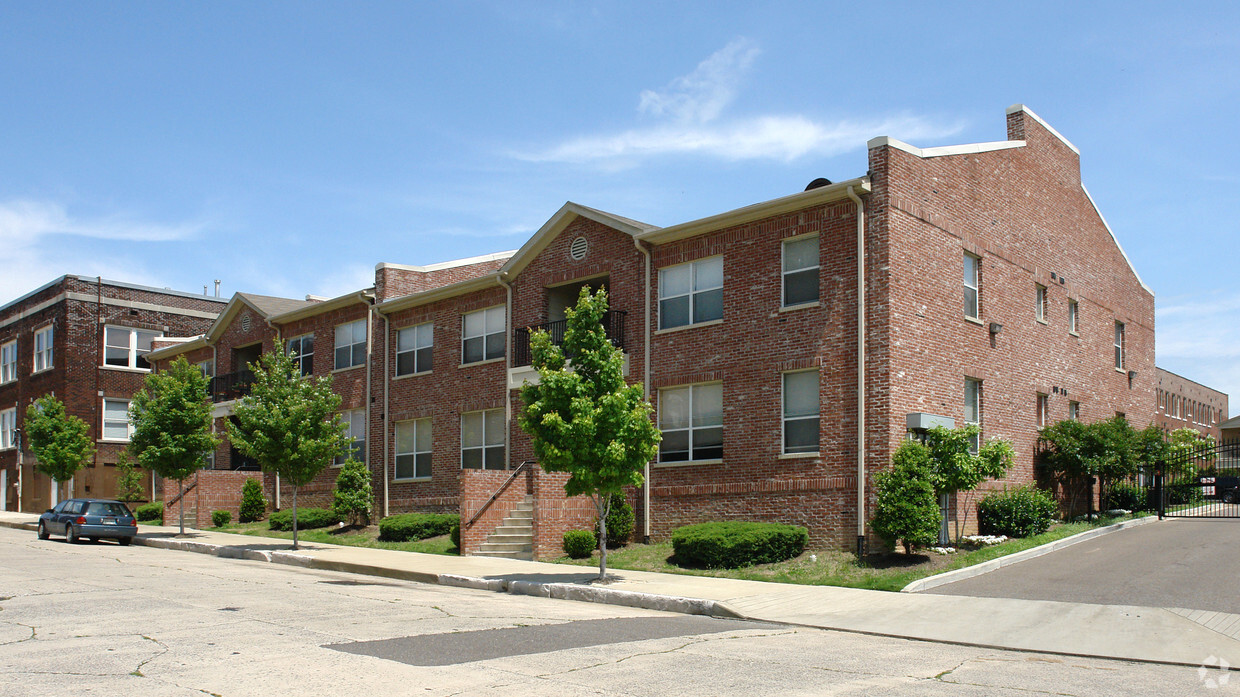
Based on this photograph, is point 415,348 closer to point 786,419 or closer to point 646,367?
point 646,367

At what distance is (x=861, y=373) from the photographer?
1952 cm

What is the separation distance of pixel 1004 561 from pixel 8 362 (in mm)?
49669

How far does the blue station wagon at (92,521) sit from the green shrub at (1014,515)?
21.9m

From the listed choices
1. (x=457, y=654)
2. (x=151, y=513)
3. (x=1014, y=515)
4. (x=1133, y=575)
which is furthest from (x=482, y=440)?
(x=457, y=654)

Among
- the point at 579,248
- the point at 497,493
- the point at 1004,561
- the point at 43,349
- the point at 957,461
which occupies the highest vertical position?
the point at 579,248

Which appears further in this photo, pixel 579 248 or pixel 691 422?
pixel 579 248

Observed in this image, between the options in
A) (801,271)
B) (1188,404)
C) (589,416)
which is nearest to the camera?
A: (589,416)

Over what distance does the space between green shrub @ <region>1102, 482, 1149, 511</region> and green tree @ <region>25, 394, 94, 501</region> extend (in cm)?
3514

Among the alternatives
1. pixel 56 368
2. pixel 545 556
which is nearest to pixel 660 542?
pixel 545 556

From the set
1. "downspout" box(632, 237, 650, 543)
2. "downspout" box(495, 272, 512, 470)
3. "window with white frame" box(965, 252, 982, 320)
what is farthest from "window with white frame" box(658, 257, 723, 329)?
"window with white frame" box(965, 252, 982, 320)

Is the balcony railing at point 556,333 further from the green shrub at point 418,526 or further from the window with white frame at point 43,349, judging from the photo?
the window with white frame at point 43,349

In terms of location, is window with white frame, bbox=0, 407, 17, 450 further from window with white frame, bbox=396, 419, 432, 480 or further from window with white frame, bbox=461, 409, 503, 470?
window with white frame, bbox=461, 409, 503, 470

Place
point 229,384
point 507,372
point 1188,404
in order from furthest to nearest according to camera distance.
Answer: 1. point 1188,404
2. point 229,384
3. point 507,372

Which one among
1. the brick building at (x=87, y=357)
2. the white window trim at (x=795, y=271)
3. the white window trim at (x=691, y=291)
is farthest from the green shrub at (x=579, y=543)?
the brick building at (x=87, y=357)
